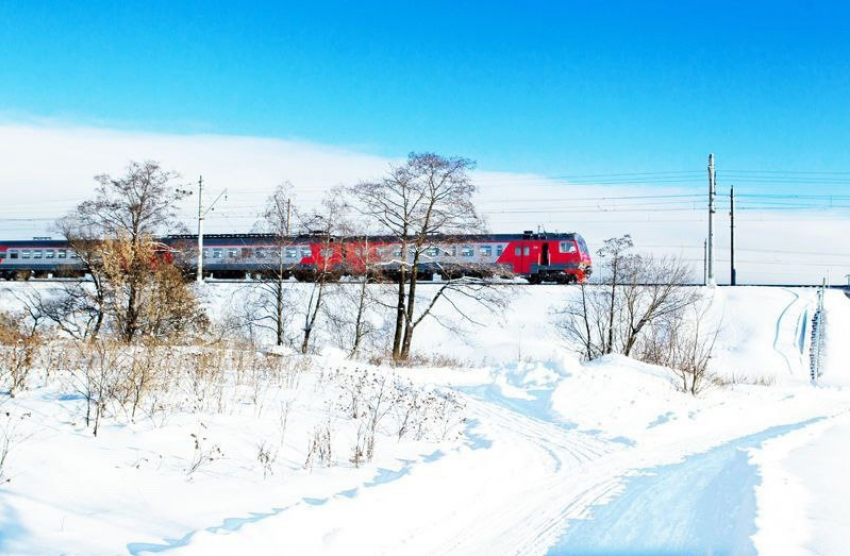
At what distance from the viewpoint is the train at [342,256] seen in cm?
2572

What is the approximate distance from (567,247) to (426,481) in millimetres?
32405

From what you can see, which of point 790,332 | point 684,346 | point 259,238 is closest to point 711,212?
point 790,332

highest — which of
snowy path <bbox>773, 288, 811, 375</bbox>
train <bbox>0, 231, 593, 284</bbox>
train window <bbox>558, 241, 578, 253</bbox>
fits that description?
train window <bbox>558, 241, 578, 253</bbox>

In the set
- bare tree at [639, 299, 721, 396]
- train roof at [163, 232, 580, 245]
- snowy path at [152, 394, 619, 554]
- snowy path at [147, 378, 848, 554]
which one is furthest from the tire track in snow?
snowy path at [152, 394, 619, 554]

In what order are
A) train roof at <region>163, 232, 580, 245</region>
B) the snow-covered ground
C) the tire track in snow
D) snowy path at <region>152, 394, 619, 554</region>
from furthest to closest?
the tire track in snow
train roof at <region>163, 232, 580, 245</region>
the snow-covered ground
snowy path at <region>152, 394, 619, 554</region>

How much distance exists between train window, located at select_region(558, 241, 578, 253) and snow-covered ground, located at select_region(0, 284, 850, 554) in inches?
964

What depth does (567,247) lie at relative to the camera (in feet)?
124

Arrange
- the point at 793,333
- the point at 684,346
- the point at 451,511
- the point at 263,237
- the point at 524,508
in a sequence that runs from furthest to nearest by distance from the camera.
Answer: the point at 793,333 < the point at 263,237 < the point at 684,346 < the point at 524,508 < the point at 451,511

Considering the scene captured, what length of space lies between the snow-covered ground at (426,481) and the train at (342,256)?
12613 millimetres

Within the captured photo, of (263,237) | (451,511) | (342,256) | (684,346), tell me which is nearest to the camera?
(451,511)

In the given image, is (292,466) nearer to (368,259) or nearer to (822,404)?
(822,404)

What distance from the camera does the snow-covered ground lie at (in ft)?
16.1

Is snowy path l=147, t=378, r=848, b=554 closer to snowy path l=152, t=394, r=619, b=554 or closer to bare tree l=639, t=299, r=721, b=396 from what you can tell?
snowy path l=152, t=394, r=619, b=554

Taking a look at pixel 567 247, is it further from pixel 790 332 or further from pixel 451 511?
pixel 451 511
